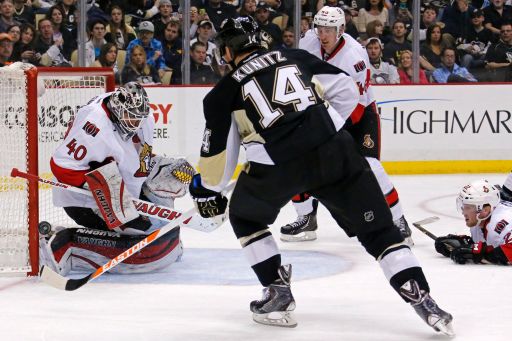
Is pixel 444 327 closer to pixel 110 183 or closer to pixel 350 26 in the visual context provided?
pixel 110 183

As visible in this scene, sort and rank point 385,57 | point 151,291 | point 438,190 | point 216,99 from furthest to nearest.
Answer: point 385,57
point 438,190
point 151,291
point 216,99

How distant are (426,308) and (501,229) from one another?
123cm

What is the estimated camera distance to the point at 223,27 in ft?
11.9

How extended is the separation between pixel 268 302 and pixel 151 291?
0.76 m

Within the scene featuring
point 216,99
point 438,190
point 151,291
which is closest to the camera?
point 216,99

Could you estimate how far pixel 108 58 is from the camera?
7.83 metres

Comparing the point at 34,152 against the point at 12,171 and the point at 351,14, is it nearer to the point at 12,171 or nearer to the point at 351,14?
the point at 12,171

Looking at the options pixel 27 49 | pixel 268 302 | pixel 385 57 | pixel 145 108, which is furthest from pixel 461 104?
pixel 268 302

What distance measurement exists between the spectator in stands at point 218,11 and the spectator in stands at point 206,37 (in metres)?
0.05

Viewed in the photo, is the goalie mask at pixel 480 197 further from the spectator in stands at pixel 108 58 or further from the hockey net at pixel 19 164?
the spectator in stands at pixel 108 58

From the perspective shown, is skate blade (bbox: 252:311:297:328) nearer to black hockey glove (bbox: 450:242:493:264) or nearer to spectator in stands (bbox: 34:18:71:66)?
black hockey glove (bbox: 450:242:493:264)

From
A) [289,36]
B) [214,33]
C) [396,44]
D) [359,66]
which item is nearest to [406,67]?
[396,44]

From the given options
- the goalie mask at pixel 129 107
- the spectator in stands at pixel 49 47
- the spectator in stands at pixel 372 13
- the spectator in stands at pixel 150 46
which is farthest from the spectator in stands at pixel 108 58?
the goalie mask at pixel 129 107

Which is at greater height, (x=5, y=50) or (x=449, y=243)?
(x=5, y=50)
